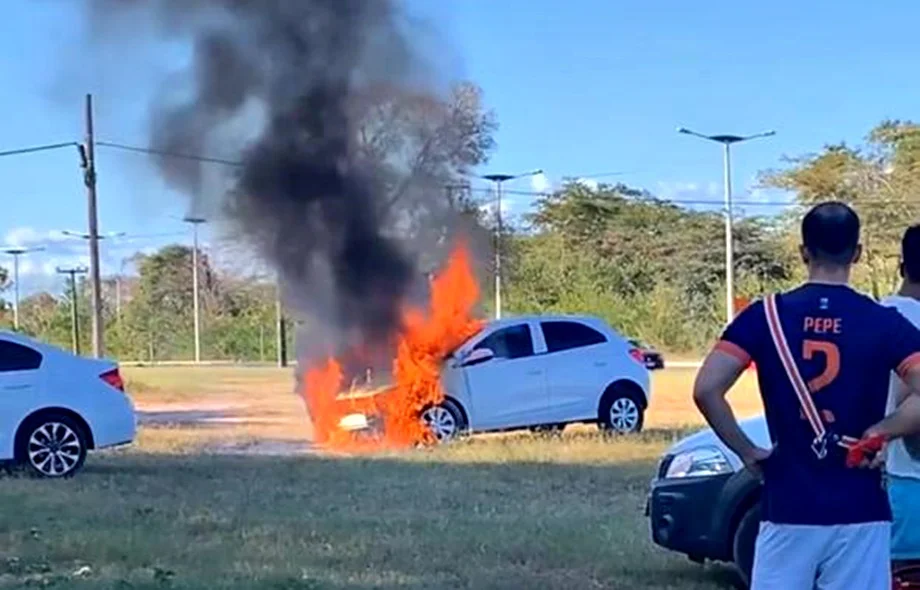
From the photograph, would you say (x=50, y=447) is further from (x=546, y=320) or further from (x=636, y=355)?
(x=636, y=355)

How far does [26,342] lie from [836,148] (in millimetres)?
45797

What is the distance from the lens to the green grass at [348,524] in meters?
8.73

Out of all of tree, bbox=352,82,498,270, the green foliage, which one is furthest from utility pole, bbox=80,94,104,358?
the green foliage

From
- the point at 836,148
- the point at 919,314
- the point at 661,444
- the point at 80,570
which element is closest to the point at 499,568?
the point at 80,570

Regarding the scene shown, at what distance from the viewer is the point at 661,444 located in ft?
58.6

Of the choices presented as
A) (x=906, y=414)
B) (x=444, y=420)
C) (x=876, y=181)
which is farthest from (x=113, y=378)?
(x=876, y=181)

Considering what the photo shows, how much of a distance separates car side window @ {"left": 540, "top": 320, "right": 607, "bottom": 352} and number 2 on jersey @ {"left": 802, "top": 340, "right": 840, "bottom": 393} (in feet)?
48.3

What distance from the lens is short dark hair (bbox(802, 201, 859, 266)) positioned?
4.23m

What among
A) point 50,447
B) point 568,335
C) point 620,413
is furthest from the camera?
point 620,413

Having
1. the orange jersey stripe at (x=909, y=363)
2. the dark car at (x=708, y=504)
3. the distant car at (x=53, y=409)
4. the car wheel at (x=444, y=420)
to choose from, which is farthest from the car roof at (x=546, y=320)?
the orange jersey stripe at (x=909, y=363)

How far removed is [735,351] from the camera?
4.25m

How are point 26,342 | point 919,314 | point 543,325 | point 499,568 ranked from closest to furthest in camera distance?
1. point 919,314
2. point 499,568
3. point 26,342
4. point 543,325

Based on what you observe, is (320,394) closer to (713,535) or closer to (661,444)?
(661,444)

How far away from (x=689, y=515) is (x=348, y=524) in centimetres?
352
